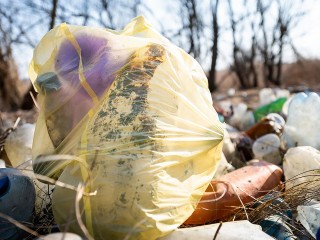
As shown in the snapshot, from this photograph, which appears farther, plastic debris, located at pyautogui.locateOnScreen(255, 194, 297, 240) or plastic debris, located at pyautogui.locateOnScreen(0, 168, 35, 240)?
plastic debris, located at pyautogui.locateOnScreen(255, 194, 297, 240)

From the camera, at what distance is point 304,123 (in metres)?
2.29

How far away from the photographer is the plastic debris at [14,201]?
1.15 metres

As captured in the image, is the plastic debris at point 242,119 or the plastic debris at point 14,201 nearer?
the plastic debris at point 14,201

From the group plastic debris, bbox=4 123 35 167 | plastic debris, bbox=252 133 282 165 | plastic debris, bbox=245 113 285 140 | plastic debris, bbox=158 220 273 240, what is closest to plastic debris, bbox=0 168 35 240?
plastic debris, bbox=158 220 273 240

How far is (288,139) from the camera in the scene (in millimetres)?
2332

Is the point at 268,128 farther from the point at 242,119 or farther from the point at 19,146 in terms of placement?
the point at 19,146

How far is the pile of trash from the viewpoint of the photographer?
1.06 metres

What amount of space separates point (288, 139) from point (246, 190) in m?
0.91

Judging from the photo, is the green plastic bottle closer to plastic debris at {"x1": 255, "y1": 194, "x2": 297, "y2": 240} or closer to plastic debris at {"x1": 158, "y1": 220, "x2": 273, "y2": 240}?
plastic debris at {"x1": 255, "y1": 194, "x2": 297, "y2": 240}

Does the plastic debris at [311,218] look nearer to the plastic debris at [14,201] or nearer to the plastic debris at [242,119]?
the plastic debris at [14,201]

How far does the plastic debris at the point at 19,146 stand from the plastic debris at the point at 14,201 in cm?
65

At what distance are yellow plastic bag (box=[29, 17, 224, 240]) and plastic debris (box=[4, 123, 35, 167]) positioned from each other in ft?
2.10

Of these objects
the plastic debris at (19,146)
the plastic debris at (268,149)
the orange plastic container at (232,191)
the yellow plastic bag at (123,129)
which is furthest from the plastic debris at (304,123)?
the plastic debris at (19,146)

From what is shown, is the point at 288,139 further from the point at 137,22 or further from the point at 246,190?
the point at 137,22
